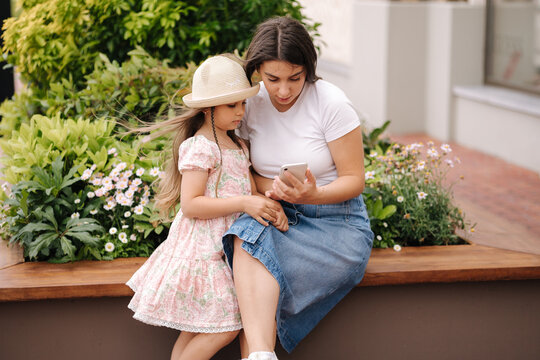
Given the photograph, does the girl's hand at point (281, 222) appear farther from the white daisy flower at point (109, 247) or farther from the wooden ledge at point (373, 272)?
the white daisy flower at point (109, 247)

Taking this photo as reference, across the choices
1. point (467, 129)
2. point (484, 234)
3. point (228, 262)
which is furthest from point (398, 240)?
Result: point (467, 129)

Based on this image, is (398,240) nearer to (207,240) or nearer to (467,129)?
(207,240)

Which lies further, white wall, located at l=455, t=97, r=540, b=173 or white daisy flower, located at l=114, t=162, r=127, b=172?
white wall, located at l=455, t=97, r=540, b=173

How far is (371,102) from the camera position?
10.2m

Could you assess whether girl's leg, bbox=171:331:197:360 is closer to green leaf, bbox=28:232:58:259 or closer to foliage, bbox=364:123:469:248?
green leaf, bbox=28:232:58:259

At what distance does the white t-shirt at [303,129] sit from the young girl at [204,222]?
0.40 ft

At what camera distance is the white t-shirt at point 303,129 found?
9.98 ft

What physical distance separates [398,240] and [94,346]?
1624 millimetres

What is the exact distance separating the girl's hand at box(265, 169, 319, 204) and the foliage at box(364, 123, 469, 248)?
84cm

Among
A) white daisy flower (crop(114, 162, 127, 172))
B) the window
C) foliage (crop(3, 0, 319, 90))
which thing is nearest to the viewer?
white daisy flower (crop(114, 162, 127, 172))

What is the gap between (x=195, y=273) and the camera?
293 centimetres

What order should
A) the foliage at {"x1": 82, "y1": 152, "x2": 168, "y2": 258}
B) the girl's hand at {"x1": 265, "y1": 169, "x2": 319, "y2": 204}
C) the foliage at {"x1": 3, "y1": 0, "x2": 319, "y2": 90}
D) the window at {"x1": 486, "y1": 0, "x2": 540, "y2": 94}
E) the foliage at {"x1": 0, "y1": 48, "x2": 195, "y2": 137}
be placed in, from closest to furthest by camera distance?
the girl's hand at {"x1": 265, "y1": 169, "x2": 319, "y2": 204} → the foliage at {"x1": 82, "y1": 152, "x2": 168, "y2": 258} → the foliage at {"x1": 0, "y1": 48, "x2": 195, "y2": 137} → the foliage at {"x1": 3, "y1": 0, "x2": 319, "y2": 90} → the window at {"x1": 486, "y1": 0, "x2": 540, "y2": 94}

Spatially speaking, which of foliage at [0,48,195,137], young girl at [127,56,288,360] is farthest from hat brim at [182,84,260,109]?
foliage at [0,48,195,137]

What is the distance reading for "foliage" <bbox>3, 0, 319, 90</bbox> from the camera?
16.2 feet
